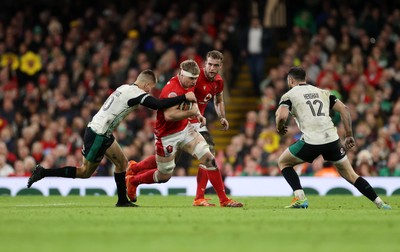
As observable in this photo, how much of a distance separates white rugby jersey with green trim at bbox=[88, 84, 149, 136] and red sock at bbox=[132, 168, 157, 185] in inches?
37.6

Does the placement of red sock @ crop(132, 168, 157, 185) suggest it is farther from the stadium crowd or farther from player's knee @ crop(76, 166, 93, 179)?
the stadium crowd

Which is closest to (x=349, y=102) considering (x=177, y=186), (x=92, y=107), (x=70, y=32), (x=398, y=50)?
(x=398, y=50)

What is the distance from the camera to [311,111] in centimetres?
1455

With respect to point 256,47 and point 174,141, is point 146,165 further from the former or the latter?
point 256,47

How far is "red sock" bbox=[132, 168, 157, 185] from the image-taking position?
15.4 metres

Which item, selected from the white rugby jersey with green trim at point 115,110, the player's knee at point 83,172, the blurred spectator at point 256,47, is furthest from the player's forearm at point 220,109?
the blurred spectator at point 256,47

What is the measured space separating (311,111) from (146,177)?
2.71 metres

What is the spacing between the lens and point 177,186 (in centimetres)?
2117

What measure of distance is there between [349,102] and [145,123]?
4.82 metres

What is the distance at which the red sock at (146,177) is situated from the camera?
15.4 m

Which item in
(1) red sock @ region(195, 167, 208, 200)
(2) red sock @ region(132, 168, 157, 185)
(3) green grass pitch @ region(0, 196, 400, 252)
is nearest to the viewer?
(3) green grass pitch @ region(0, 196, 400, 252)

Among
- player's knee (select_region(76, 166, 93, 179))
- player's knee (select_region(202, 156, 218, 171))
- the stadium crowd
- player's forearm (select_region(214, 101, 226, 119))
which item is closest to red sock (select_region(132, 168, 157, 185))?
player's knee (select_region(76, 166, 93, 179))

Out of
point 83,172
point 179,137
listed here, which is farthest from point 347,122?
point 83,172

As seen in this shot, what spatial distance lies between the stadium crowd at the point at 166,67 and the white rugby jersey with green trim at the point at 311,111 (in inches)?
260
